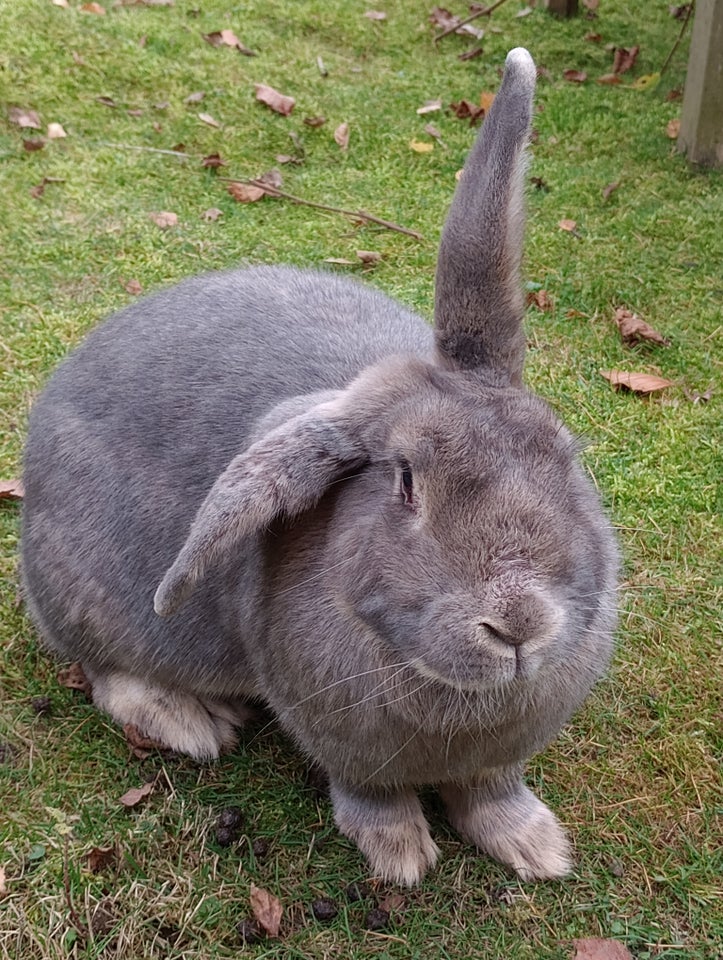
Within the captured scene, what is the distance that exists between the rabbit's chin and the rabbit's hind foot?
139 centimetres

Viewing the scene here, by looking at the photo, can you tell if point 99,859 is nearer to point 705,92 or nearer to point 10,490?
point 10,490

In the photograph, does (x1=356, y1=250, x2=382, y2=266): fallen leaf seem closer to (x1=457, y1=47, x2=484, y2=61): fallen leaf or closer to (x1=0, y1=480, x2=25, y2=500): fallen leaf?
(x1=0, y1=480, x2=25, y2=500): fallen leaf

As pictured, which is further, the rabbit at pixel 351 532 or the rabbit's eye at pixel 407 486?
the rabbit's eye at pixel 407 486

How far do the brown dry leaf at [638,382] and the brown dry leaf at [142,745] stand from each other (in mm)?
2658

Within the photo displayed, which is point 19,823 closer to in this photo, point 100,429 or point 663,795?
point 100,429

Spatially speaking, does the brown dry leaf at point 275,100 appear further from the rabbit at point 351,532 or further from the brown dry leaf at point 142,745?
the brown dry leaf at point 142,745

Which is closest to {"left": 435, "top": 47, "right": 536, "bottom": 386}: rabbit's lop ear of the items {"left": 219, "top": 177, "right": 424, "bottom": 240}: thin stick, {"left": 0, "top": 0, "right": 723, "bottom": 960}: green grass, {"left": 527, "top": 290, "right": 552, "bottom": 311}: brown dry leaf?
{"left": 0, "top": 0, "right": 723, "bottom": 960}: green grass

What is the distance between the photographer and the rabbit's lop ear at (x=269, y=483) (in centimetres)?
217

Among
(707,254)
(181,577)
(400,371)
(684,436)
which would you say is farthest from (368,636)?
(707,254)

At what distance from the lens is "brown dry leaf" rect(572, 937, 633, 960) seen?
2578 millimetres

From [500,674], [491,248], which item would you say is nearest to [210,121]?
[491,248]

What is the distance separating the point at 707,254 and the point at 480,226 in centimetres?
350

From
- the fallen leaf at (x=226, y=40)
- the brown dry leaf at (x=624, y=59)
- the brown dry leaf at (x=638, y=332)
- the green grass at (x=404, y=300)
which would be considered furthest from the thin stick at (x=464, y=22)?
the brown dry leaf at (x=638, y=332)

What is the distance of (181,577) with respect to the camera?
2.23 meters
